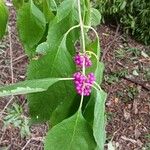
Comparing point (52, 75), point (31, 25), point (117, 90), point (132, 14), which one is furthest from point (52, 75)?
point (132, 14)

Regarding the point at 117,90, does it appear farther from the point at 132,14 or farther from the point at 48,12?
the point at 48,12

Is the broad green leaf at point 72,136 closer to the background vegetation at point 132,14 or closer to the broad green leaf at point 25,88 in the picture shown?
the broad green leaf at point 25,88

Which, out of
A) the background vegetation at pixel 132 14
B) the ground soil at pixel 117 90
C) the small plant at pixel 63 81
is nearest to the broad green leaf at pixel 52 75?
the small plant at pixel 63 81

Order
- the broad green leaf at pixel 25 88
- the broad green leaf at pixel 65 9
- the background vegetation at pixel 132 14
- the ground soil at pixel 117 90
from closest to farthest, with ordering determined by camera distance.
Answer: the broad green leaf at pixel 25 88 < the broad green leaf at pixel 65 9 < the ground soil at pixel 117 90 < the background vegetation at pixel 132 14

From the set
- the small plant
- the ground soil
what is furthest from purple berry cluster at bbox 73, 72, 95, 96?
the ground soil

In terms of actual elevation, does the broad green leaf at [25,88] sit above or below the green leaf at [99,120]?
above

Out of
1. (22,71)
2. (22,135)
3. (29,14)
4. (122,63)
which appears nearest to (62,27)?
(29,14)
